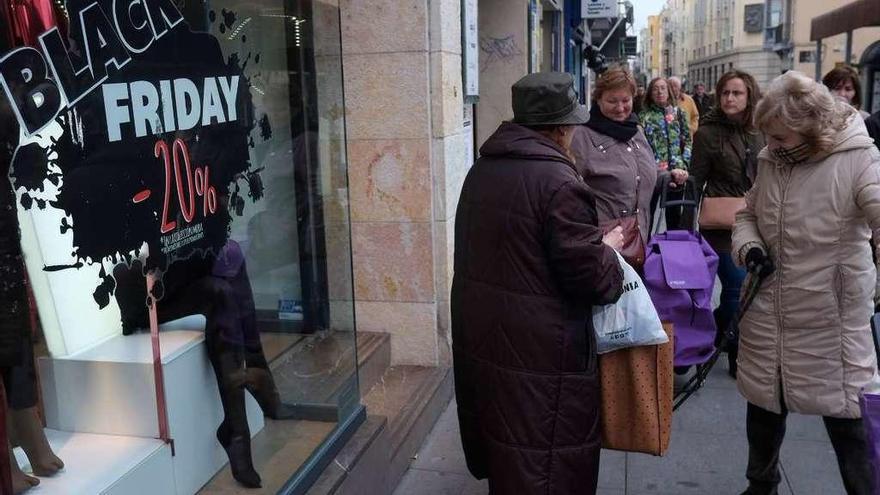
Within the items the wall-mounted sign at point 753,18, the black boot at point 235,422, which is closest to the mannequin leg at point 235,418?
the black boot at point 235,422

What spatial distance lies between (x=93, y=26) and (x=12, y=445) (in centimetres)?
105

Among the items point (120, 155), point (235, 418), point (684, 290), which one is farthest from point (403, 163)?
point (120, 155)

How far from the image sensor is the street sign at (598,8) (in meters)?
13.3

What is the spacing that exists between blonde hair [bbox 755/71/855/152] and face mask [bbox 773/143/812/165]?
1.0 inches

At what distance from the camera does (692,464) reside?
3.87 m

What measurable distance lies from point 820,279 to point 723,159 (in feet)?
6.81

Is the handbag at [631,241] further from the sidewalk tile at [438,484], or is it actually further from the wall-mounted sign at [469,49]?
the wall-mounted sign at [469,49]

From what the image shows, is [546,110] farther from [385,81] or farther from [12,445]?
[385,81]

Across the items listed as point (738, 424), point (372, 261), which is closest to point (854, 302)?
point (738, 424)

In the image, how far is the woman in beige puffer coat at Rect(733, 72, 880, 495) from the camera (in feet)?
9.13

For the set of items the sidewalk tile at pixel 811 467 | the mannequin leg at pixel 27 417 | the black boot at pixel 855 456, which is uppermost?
the mannequin leg at pixel 27 417

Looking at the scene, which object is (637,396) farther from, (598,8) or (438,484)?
(598,8)

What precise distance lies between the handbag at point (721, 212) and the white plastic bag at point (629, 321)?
235cm

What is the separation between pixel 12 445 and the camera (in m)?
1.91
